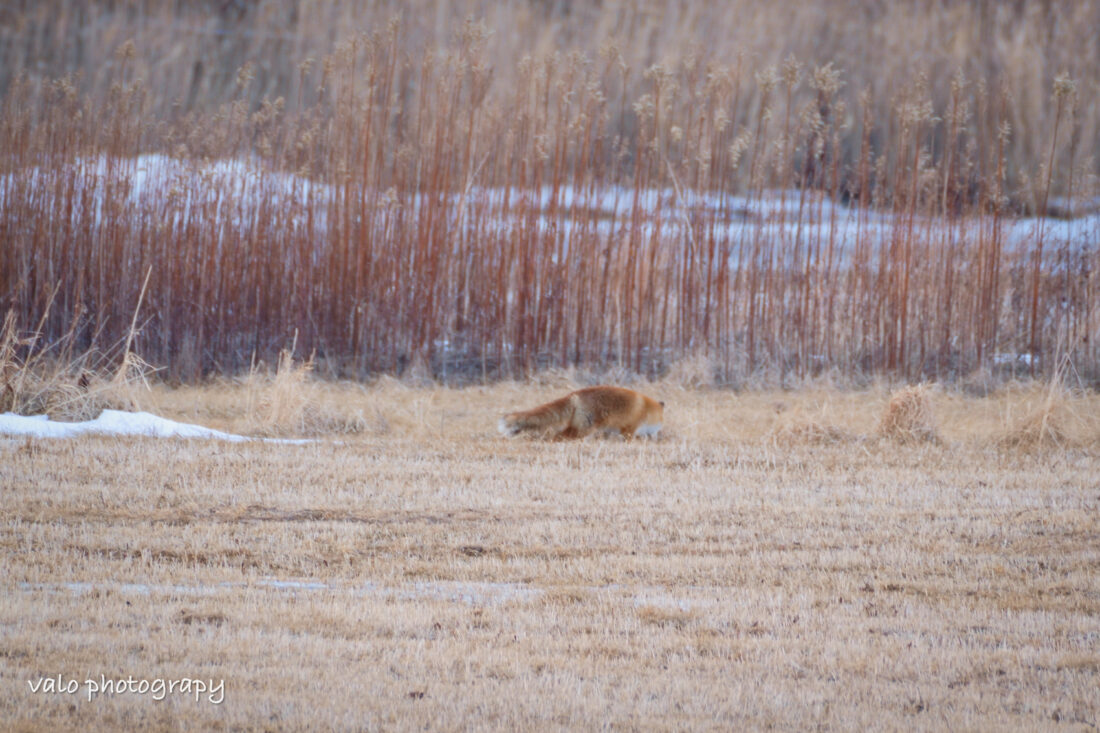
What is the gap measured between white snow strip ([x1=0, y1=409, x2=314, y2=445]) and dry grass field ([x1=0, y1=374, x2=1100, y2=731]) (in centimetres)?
31

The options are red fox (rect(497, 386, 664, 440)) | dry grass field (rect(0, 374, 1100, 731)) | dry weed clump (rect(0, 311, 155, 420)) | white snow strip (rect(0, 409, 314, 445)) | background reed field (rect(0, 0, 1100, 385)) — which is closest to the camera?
dry grass field (rect(0, 374, 1100, 731))

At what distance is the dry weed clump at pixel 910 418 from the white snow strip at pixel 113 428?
386 centimetres

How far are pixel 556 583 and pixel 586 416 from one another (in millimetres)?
3435

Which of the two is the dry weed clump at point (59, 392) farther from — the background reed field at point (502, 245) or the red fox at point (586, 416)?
the red fox at point (586, 416)

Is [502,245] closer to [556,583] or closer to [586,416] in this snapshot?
[586,416]

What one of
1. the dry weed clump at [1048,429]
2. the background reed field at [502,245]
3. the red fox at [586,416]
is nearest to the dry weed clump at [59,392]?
the background reed field at [502,245]

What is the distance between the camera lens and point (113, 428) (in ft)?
24.3

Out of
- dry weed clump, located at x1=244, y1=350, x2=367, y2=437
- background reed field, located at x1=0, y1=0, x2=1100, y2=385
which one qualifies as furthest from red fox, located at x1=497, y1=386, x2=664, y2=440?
background reed field, located at x1=0, y1=0, x2=1100, y2=385

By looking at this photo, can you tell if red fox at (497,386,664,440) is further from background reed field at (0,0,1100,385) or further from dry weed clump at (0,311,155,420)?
background reed field at (0,0,1100,385)

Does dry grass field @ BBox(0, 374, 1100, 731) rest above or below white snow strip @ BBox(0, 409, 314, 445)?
above

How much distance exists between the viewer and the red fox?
294 inches

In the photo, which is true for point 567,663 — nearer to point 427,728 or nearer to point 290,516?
point 427,728

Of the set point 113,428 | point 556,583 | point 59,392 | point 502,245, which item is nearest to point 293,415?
point 113,428

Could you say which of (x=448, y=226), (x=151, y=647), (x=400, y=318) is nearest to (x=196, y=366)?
(x=400, y=318)
